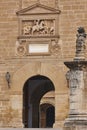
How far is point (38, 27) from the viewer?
2523 centimetres

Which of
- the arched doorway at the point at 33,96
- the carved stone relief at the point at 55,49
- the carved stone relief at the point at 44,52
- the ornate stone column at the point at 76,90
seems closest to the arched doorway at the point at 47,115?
the arched doorway at the point at 33,96

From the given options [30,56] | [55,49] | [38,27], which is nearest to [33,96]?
[30,56]

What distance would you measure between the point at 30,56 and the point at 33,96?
5.59 metres

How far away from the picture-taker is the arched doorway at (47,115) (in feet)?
148

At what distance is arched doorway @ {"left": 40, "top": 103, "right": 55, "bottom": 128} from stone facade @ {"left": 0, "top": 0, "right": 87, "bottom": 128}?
19160 mm

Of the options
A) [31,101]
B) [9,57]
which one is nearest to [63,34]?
[9,57]

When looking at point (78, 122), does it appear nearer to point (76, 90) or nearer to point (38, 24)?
point (76, 90)

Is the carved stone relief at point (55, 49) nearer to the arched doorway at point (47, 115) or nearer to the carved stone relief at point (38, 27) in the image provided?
the carved stone relief at point (38, 27)

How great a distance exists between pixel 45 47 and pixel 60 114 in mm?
2573

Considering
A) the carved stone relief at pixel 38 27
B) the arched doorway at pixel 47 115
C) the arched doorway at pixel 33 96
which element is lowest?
the arched doorway at pixel 47 115

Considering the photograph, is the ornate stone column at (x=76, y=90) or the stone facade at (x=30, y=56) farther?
the stone facade at (x=30, y=56)

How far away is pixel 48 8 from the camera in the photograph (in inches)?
993

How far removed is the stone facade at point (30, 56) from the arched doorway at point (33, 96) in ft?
2.37

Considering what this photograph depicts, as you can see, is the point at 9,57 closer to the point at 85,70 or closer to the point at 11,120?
the point at 11,120
